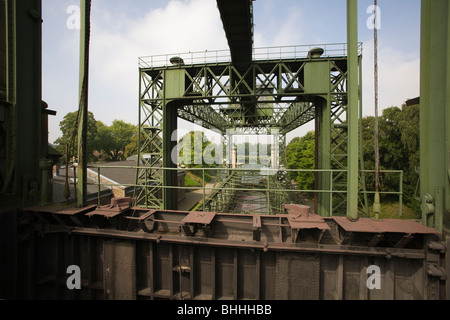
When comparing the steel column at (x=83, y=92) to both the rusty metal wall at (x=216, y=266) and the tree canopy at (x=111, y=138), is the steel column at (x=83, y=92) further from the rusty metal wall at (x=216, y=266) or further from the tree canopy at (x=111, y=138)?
the tree canopy at (x=111, y=138)

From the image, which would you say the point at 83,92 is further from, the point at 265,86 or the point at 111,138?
the point at 111,138

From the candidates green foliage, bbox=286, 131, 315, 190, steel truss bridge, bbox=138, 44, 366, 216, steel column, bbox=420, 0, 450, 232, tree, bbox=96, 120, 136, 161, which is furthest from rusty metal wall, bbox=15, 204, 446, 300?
tree, bbox=96, 120, 136, 161

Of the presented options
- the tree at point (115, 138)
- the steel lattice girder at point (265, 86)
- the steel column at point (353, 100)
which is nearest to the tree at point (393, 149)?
the steel lattice girder at point (265, 86)

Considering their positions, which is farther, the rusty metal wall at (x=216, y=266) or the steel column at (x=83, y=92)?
the steel column at (x=83, y=92)

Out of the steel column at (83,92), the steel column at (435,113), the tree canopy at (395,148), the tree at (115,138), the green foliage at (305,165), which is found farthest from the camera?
the tree at (115,138)

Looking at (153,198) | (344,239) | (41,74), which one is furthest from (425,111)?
(153,198)

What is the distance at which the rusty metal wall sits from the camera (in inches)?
127

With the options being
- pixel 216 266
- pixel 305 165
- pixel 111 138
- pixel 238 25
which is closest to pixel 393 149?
pixel 305 165

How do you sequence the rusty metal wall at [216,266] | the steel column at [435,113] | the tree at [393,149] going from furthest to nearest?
the tree at [393,149], the rusty metal wall at [216,266], the steel column at [435,113]

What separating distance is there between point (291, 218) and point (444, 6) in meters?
4.43

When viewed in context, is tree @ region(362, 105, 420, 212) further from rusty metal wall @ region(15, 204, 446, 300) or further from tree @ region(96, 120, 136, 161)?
tree @ region(96, 120, 136, 161)

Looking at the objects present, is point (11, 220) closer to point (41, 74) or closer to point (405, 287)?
point (41, 74)

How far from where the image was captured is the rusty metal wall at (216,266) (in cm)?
323

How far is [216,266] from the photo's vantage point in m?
3.66
